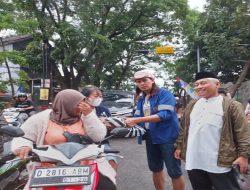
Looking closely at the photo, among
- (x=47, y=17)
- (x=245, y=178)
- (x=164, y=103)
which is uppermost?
(x=47, y=17)

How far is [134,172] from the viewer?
7809 millimetres

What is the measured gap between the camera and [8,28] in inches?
567

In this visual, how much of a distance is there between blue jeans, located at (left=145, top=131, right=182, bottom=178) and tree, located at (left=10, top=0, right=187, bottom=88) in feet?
Answer: 55.4

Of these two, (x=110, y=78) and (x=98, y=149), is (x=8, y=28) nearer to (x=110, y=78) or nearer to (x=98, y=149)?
(x=98, y=149)

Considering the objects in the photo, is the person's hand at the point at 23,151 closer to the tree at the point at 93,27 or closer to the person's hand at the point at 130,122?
the person's hand at the point at 130,122

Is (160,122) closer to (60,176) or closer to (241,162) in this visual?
(241,162)

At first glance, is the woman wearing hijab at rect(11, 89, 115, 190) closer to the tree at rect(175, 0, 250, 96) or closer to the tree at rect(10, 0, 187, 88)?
the tree at rect(175, 0, 250, 96)

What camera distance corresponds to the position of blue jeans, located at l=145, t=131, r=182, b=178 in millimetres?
4633

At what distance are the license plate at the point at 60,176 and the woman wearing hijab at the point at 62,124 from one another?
44cm

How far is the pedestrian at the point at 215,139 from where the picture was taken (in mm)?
3607

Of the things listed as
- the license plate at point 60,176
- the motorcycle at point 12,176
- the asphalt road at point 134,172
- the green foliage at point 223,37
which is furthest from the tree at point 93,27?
the license plate at point 60,176

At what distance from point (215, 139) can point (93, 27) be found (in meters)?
19.5

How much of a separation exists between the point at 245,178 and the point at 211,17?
61.5 feet

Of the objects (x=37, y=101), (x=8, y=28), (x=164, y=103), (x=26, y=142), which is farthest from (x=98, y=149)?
(x=37, y=101)
